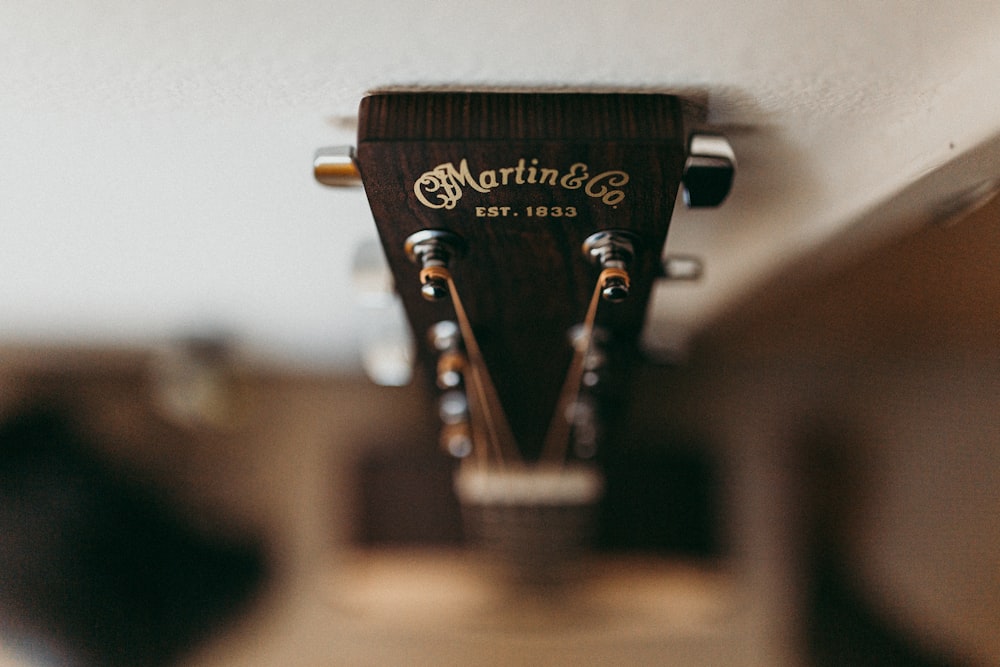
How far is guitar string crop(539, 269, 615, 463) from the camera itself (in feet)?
2.63

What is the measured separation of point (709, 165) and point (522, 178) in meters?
0.19

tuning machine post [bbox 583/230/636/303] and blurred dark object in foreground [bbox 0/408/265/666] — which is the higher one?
tuning machine post [bbox 583/230/636/303]

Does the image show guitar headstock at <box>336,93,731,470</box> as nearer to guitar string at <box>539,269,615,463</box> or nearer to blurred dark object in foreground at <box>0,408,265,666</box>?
guitar string at <box>539,269,615,463</box>

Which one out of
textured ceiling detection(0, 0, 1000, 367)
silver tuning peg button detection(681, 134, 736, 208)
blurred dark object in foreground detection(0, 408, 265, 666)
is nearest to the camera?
textured ceiling detection(0, 0, 1000, 367)

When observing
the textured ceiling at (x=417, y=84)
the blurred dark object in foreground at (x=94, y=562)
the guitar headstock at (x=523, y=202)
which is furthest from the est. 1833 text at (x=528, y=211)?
the blurred dark object in foreground at (x=94, y=562)

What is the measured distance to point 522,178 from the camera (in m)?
0.61

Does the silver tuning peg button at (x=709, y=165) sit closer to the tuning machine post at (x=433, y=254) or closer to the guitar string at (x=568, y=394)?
the guitar string at (x=568, y=394)

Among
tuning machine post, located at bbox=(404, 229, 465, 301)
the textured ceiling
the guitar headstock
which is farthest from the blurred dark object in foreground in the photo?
tuning machine post, located at bbox=(404, 229, 465, 301)

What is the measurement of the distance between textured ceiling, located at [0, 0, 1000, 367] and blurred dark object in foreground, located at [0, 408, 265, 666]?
0.89 metres

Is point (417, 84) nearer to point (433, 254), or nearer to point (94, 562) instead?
point (433, 254)

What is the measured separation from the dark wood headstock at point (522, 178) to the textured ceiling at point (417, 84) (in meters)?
0.03

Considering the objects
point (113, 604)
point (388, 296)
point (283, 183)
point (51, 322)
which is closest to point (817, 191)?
point (388, 296)

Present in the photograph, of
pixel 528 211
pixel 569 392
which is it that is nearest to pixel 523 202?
pixel 528 211

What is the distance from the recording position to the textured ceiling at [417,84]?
21.1 inches
